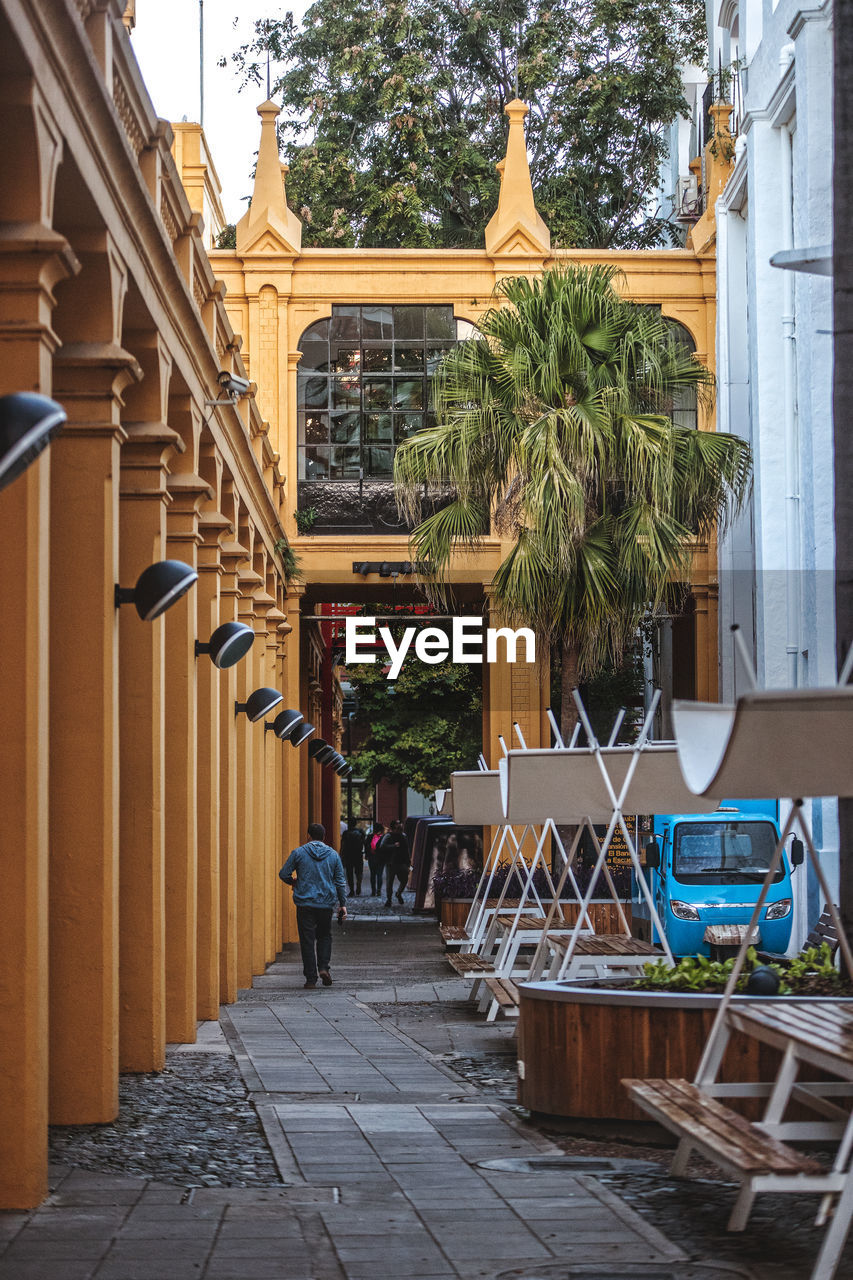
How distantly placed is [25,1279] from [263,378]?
81.2 feet

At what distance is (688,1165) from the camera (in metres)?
8.21

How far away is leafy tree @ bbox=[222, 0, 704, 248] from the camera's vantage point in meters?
38.0

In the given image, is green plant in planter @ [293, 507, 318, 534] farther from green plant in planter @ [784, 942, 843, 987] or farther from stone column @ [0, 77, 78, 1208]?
stone column @ [0, 77, 78, 1208]

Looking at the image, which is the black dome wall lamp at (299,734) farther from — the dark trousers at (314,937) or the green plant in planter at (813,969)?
the green plant in planter at (813,969)

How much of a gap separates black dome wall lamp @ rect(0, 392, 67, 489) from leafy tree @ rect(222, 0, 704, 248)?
108 ft

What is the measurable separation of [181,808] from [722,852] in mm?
11739

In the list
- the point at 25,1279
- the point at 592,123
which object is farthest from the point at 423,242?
the point at 25,1279

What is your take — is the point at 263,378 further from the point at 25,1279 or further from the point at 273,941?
the point at 25,1279

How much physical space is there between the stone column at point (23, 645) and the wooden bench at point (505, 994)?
22.4ft

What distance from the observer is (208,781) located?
14727 millimetres

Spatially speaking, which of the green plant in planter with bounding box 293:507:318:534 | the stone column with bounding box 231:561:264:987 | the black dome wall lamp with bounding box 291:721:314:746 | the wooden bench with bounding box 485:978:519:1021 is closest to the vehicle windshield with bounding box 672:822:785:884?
the black dome wall lamp with bounding box 291:721:314:746

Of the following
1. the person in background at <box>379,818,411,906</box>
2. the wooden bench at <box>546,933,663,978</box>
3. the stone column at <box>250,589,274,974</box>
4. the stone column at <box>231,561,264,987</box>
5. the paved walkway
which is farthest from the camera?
the person in background at <box>379,818,411,906</box>

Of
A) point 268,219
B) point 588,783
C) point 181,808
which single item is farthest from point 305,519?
point 588,783

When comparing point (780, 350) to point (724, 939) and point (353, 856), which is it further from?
point (353, 856)
